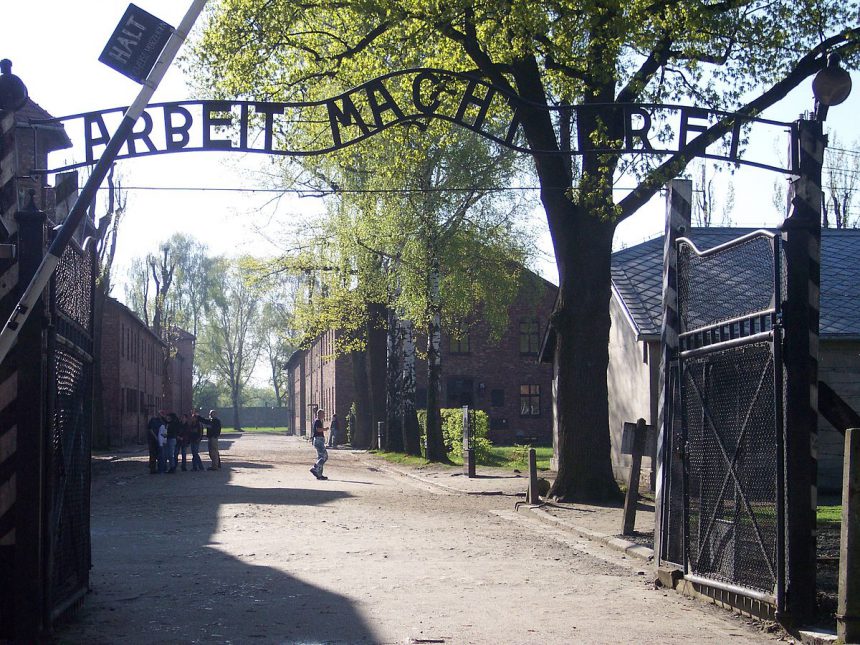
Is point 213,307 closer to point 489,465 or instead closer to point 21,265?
point 489,465

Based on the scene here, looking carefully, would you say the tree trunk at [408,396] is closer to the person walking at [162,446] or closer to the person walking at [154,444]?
the person walking at [162,446]

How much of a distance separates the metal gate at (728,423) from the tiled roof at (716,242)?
11.8 metres

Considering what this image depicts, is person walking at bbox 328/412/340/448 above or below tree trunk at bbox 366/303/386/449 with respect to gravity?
below

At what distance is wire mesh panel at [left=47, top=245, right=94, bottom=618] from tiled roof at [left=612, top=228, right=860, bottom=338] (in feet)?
49.3

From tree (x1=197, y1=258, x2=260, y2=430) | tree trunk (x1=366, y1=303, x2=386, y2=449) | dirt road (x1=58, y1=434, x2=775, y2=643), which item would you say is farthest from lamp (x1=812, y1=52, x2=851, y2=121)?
tree (x1=197, y1=258, x2=260, y2=430)

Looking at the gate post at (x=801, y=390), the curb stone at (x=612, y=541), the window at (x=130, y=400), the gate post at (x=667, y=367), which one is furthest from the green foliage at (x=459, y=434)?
the gate post at (x=801, y=390)

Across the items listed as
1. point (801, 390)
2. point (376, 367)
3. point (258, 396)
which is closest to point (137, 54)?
point (801, 390)

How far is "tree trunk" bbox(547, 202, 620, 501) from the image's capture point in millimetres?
18766

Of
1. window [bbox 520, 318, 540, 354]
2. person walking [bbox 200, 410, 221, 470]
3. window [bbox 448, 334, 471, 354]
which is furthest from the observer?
window [bbox 520, 318, 540, 354]

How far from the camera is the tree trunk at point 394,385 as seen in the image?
39.6 metres

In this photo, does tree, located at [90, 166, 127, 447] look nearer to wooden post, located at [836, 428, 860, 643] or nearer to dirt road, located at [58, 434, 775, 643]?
dirt road, located at [58, 434, 775, 643]

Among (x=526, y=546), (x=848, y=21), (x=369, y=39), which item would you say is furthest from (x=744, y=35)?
(x=526, y=546)

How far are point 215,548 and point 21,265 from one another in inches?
264

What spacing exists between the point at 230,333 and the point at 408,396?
69.1 metres
